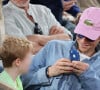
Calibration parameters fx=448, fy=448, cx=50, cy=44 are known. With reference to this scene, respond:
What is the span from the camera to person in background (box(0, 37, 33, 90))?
303cm

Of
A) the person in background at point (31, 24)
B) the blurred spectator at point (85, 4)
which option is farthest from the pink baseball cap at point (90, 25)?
the blurred spectator at point (85, 4)

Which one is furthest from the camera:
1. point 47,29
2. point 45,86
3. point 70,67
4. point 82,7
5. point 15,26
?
point 82,7

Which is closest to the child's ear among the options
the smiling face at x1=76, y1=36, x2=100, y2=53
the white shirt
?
the smiling face at x1=76, y1=36, x2=100, y2=53

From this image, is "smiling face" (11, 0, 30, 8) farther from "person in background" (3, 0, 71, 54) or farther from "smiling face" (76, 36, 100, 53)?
"smiling face" (76, 36, 100, 53)

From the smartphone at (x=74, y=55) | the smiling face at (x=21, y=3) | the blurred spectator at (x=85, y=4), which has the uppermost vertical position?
the smartphone at (x=74, y=55)

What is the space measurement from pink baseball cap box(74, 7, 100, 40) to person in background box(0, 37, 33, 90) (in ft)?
1.50

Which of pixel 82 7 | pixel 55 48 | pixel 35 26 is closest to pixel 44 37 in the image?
pixel 35 26

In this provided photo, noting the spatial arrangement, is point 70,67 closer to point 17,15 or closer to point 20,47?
point 20,47

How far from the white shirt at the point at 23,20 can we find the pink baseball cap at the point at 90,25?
0.88m

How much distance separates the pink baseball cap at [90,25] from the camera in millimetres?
3354

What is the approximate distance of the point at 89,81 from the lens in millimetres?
3178

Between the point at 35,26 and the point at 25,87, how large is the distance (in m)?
1.20

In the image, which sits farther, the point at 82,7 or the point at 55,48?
the point at 82,7

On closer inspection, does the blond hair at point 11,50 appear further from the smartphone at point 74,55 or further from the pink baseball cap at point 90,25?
the pink baseball cap at point 90,25
